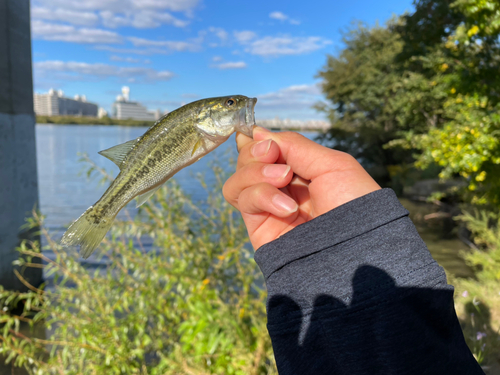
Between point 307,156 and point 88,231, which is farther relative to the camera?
point 307,156

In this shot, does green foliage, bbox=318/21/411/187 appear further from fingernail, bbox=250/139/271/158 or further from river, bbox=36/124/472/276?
fingernail, bbox=250/139/271/158

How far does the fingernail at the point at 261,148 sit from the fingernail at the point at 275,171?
85 millimetres

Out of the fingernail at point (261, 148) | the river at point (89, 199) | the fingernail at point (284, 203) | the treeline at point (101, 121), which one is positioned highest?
the treeline at point (101, 121)

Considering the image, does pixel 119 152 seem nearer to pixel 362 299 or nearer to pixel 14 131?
pixel 362 299

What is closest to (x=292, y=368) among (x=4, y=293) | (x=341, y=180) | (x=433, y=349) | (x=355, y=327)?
(x=355, y=327)

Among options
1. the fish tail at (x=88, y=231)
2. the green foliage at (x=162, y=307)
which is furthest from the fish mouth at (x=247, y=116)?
the green foliage at (x=162, y=307)

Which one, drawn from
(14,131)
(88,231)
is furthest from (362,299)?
(14,131)

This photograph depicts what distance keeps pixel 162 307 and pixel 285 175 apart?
321cm

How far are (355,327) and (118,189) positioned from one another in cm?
105

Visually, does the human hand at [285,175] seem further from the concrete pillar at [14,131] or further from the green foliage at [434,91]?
the concrete pillar at [14,131]

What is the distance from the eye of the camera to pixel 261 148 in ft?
5.42

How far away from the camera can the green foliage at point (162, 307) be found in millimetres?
3432

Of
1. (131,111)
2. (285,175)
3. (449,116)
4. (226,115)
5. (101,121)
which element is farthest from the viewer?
(449,116)

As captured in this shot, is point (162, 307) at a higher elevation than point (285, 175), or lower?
lower
